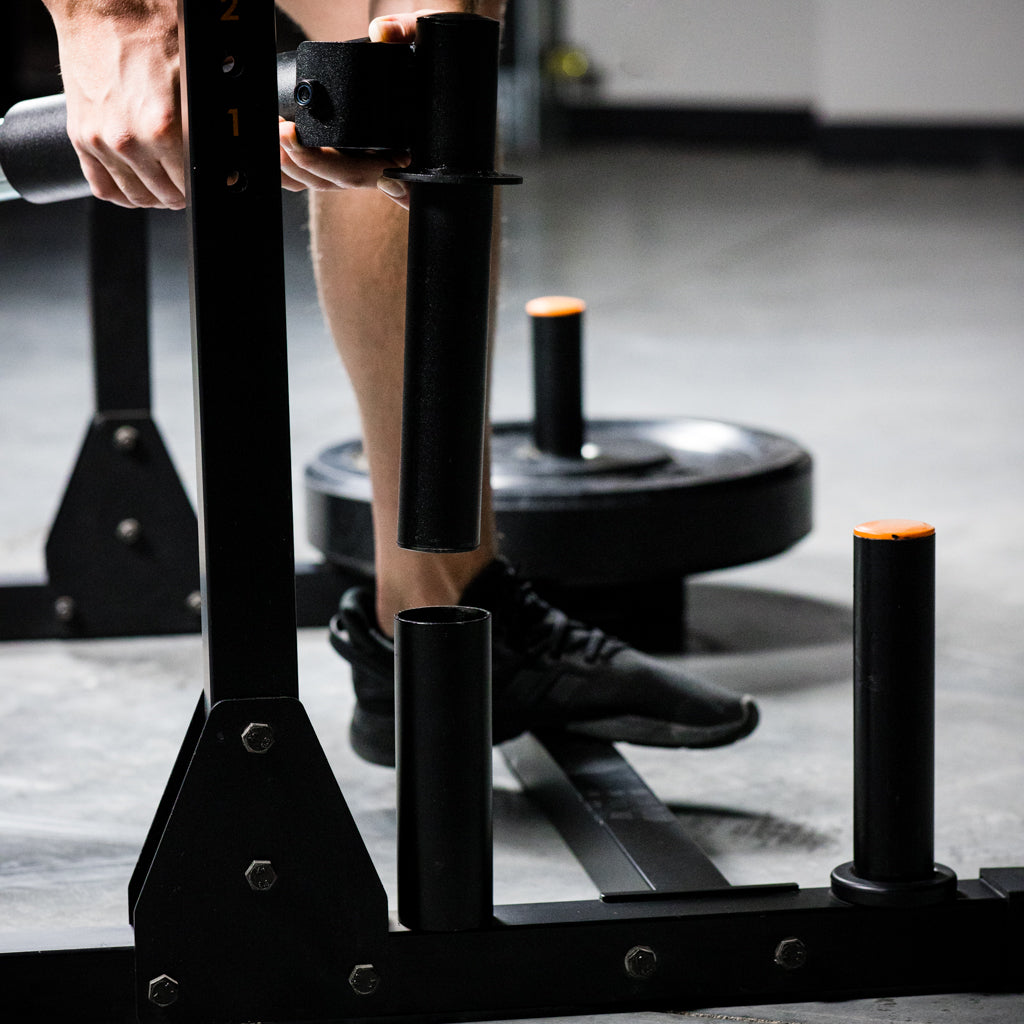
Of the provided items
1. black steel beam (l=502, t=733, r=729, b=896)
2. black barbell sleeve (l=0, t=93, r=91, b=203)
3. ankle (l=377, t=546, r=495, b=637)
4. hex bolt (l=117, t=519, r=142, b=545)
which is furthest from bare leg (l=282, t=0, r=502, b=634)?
hex bolt (l=117, t=519, r=142, b=545)

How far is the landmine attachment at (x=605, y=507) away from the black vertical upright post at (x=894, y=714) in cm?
60

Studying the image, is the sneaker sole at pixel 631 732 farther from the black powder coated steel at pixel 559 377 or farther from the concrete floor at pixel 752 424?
the black powder coated steel at pixel 559 377

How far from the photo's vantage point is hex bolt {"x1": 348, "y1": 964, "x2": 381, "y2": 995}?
2.97 feet

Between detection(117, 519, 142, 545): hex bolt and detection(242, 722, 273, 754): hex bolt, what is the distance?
93 centimetres

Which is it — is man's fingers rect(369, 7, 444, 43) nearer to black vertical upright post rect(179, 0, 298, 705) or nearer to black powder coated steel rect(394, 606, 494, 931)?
black vertical upright post rect(179, 0, 298, 705)

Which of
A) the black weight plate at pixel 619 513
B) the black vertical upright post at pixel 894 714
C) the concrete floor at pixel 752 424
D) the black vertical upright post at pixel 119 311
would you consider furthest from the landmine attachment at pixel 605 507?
the black vertical upright post at pixel 894 714

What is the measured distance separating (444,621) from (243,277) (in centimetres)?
21

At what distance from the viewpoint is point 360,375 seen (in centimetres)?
130

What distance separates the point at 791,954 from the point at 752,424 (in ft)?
6.21

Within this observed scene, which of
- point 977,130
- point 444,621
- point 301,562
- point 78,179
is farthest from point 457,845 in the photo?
point 977,130

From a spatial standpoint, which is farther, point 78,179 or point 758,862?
point 758,862

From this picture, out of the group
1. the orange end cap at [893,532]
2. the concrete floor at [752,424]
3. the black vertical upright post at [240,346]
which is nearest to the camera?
the black vertical upright post at [240,346]

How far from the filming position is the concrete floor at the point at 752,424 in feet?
4.03

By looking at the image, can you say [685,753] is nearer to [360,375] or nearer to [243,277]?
[360,375]
